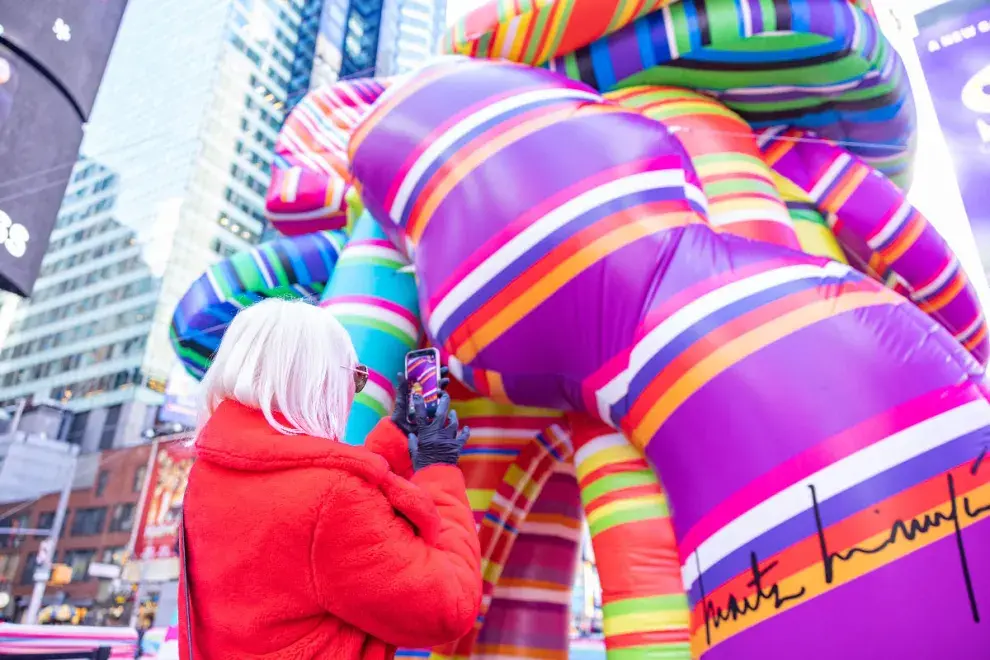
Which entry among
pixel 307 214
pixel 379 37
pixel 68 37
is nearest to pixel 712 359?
pixel 307 214

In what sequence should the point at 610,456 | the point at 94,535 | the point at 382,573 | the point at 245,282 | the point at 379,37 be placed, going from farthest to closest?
the point at 379,37, the point at 94,535, the point at 245,282, the point at 610,456, the point at 382,573

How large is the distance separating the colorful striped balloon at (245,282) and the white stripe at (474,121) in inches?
50.2

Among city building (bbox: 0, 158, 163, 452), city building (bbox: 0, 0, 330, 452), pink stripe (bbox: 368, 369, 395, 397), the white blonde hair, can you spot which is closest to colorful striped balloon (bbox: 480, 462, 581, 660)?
pink stripe (bbox: 368, 369, 395, 397)

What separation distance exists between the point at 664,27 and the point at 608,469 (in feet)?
4.21

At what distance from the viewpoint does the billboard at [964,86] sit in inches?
98.5

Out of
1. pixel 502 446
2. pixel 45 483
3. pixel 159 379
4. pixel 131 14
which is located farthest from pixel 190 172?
pixel 502 446

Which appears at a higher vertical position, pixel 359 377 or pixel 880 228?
pixel 880 228

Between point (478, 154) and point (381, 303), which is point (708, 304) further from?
point (381, 303)

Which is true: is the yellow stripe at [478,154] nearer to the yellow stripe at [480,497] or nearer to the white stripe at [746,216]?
the white stripe at [746,216]

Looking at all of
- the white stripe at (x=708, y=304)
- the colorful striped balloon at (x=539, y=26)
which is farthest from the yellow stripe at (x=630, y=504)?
the colorful striped balloon at (x=539, y=26)

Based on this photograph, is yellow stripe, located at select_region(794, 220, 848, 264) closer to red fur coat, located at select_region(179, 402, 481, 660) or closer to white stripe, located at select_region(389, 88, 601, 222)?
white stripe, located at select_region(389, 88, 601, 222)

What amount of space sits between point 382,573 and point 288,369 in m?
0.33

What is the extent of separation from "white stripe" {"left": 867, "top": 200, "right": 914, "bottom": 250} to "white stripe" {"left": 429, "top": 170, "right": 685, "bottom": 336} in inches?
37.3
